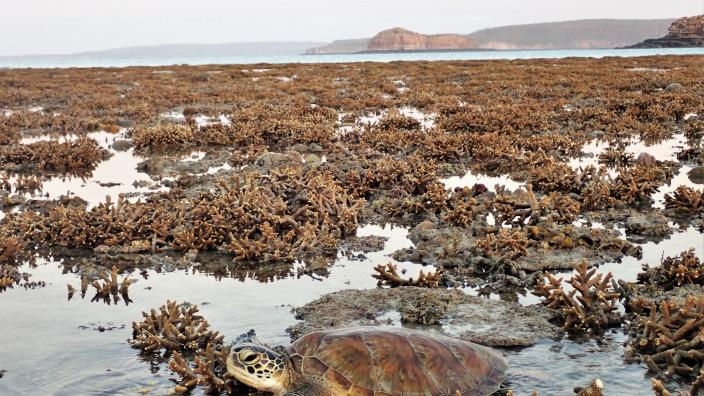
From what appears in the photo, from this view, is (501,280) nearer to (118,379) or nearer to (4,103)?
(118,379)

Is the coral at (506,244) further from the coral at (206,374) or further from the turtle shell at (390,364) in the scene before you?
the coral at (206,374)

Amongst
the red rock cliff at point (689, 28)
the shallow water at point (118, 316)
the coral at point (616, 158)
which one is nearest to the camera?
the shallow water at point (118, 316)

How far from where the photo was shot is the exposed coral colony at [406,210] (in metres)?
7.10

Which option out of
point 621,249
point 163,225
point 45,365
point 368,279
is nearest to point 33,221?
point 163,225

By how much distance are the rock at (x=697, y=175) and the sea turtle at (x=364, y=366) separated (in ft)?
36.7

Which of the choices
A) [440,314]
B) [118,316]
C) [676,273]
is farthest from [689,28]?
[118,316]

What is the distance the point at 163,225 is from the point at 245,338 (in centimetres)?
596

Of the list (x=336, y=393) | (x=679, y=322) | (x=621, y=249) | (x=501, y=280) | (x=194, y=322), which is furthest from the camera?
(x=621, y=249)

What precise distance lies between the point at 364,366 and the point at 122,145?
61.4 ft

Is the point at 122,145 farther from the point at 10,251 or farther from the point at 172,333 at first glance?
the point at 172,333

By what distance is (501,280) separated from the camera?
8734 mm

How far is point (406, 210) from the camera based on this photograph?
12.3 m

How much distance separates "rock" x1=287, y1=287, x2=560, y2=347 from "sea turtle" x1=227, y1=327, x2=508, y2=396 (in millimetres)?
1366

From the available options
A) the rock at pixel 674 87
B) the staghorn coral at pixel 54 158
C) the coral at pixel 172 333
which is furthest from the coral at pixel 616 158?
the rock at pixel 674 87
